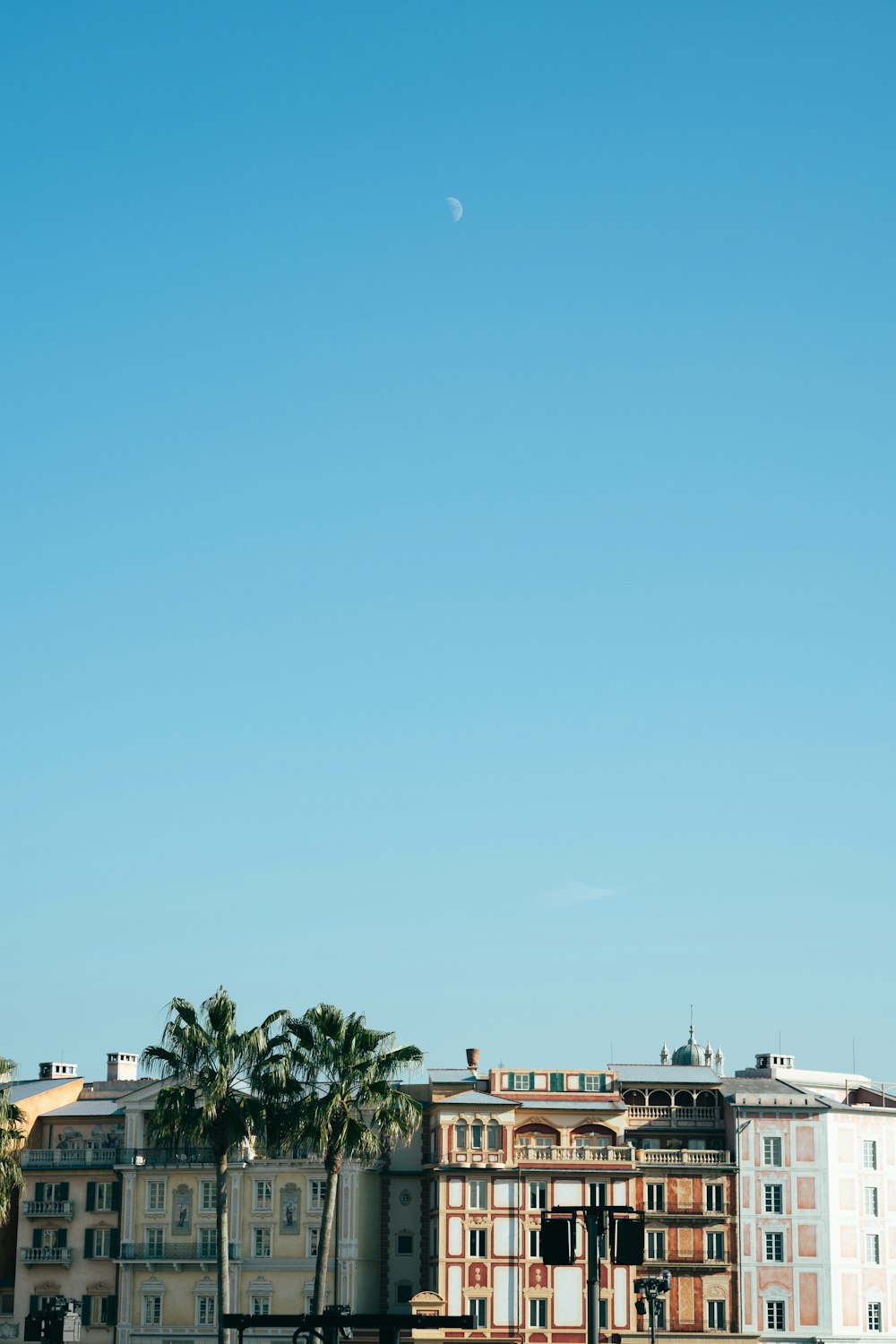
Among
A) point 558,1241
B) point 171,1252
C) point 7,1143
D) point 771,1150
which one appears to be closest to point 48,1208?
point 171,1252

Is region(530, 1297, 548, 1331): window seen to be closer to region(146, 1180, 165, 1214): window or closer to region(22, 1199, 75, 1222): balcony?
region(146, 1180, 165, 1214): window

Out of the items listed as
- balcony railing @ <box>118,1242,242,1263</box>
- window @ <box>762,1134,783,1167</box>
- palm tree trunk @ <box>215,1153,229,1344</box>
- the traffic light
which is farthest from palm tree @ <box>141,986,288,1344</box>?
the traffic light

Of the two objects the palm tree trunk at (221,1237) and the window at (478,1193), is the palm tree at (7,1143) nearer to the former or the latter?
the palm tree trunk at (221,1237)

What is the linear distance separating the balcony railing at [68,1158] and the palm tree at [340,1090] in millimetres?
21412

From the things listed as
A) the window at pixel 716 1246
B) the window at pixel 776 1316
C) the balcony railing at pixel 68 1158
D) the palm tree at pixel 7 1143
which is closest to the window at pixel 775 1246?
the window at pixel 776 1316

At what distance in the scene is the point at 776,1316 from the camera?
94750 millimetres

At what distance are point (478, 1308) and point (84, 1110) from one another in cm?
2434

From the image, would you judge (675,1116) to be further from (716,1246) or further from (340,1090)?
(340,1090)

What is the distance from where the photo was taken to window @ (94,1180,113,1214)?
3797 inches

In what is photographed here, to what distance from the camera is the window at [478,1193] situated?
93.2m

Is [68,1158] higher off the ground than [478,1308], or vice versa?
[68,1158]

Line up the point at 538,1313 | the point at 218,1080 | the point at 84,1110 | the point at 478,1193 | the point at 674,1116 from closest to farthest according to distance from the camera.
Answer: the point at 218,1080 < the point at 538,1313 < the point at 478,1193 < the point at 674,1116 < the point at 84,1110

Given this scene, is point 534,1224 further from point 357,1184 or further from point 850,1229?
point 850,1229

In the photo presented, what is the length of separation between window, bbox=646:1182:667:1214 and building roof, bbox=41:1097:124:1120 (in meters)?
28.7
